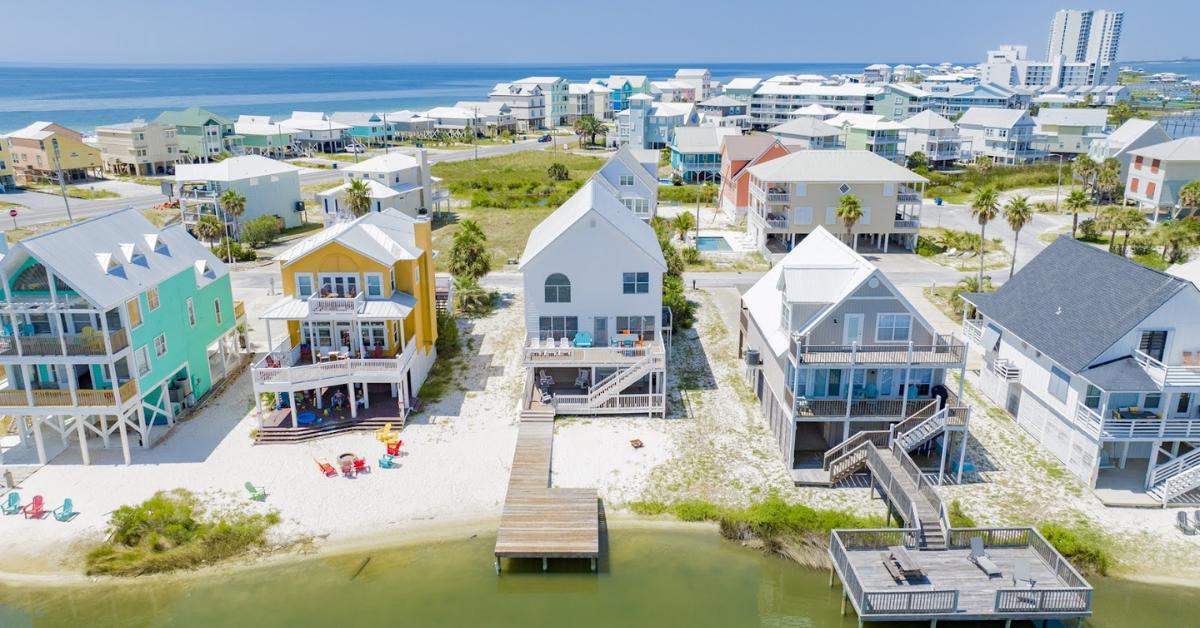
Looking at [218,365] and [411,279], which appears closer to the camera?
[411,279]

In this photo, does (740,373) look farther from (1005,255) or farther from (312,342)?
(1005,255)

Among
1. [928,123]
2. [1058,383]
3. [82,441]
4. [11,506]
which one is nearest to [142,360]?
[82,441]

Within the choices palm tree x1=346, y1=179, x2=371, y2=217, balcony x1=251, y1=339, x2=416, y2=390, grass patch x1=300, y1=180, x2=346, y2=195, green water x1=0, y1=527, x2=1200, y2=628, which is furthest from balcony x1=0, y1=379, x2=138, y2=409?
grass patch x1=300, y1=180, x2=346, y2=195

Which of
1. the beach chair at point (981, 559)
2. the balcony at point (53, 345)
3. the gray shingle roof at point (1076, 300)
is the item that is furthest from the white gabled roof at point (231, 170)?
the beach chair at point (981, 559)

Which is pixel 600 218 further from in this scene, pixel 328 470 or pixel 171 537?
pixel 171 537

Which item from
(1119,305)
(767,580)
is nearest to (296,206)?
(767,580)

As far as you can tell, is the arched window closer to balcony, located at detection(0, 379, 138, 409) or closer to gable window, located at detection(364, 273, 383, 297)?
gable window, located at detection(364, 273, 383, 297)
